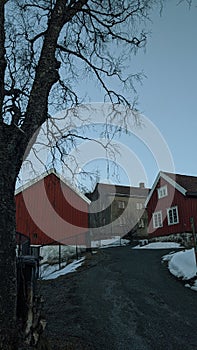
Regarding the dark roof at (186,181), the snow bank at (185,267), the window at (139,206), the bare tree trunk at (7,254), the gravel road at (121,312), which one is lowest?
the gravel road at (121,312)

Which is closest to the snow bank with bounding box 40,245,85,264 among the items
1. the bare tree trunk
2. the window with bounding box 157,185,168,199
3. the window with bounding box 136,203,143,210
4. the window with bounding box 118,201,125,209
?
the window with bounding box 157,185,168,199

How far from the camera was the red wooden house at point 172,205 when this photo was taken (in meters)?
23.5

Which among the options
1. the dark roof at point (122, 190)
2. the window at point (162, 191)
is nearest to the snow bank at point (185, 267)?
the window at point (162, 191)

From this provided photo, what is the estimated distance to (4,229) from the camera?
12.9 ft

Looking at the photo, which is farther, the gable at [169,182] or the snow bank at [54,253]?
the gable at [169,182]

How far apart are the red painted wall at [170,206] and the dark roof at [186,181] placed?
2.09ft

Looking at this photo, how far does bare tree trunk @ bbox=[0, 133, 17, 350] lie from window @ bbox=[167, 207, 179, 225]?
69.9 ft

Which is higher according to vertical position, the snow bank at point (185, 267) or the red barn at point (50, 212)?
the red barn at point (50, 212)

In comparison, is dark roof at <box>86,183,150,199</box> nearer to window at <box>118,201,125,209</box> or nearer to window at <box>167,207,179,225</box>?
window at <box>118,201,125,209</box>

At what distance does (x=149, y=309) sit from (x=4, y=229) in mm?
4449

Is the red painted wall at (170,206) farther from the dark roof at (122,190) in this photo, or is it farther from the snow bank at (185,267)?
the snow bank at (185,267)

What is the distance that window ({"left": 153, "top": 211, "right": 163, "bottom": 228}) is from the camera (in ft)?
86.6

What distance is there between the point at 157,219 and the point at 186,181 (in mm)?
4151

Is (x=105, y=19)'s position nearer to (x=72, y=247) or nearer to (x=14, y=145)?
(x=14, y=145)
